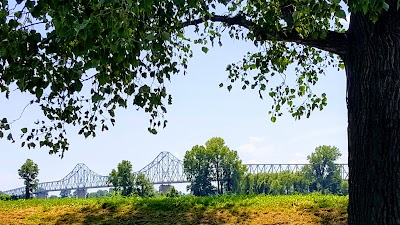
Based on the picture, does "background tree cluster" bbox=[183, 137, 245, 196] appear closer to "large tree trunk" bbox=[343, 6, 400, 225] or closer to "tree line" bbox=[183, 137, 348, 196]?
"tree line" bbox=[183, 137, 348, 196]

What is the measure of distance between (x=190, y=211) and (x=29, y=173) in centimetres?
2658

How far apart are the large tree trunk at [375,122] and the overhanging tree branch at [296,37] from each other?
262 millimetres

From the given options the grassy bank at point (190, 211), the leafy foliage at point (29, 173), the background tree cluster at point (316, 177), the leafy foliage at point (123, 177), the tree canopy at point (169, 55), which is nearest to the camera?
the tree canopy at point (169, 55)

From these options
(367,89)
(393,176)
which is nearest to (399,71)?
(367,89)

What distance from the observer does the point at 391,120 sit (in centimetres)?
536

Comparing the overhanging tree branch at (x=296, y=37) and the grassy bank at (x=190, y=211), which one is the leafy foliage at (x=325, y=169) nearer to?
the grassy bank at (x=190, y=211)

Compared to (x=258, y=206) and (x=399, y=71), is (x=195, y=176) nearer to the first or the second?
(x=258, y=206)

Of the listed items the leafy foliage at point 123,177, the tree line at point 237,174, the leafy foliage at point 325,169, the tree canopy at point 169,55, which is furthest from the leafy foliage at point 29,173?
the leafy foliage at point 325,169

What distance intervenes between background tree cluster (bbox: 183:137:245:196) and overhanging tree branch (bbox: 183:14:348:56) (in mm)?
57565

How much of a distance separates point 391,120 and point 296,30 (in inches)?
79.5

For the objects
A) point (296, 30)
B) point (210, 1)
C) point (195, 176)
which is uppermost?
point (210, 1)

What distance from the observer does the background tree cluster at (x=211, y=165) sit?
66.9 m

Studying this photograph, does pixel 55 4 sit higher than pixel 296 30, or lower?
lower

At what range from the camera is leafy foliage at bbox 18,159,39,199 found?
3384cm
